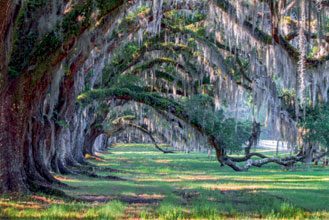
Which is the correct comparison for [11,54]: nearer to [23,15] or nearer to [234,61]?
[23,15]

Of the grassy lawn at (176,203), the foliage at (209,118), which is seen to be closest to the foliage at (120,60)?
the foliage at (209,118)

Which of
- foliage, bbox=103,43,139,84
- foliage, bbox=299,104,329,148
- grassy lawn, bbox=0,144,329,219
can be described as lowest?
grassy lawn, bbox=0,144,329,219

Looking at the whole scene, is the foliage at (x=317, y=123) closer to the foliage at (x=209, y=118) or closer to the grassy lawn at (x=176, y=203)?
the foliage at (x=209, y=118)

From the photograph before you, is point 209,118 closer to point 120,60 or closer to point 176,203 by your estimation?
point 120,60

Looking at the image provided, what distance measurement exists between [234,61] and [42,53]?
9.47m

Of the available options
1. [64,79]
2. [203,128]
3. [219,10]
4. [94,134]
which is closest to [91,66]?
[64,79]

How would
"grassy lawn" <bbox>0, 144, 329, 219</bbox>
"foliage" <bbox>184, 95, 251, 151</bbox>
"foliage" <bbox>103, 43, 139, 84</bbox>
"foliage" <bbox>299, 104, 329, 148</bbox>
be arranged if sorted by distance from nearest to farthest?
"grassy lawn" <bbox>0, 144, 329, 219</bbox> → "foliage" <bbox>184, 95, 251, 151</bbox> → "foliage" <bbox>103, 43, 139, 84</bbox> → "foliage" <bbox>299, 104, 329, 148</bbox>

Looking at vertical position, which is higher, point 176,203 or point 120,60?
point 120,60

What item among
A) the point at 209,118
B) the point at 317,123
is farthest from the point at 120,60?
the point at 317,123

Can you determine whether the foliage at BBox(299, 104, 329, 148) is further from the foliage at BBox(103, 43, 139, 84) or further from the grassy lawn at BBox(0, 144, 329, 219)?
the grassy lawn at BBox(0, 144, 329, 219)

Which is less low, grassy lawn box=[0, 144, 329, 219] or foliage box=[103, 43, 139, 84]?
foliage box=[103, 43, 139, 84]

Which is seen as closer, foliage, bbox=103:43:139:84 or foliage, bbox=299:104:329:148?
foliage, bbox=103:43:139:84

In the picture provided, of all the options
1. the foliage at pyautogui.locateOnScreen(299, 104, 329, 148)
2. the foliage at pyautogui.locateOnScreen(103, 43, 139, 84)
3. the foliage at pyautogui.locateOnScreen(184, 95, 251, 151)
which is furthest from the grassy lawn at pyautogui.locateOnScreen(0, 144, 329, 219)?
the foliage at pyautogui.locateOnScreen(299, 104, 329, 148)

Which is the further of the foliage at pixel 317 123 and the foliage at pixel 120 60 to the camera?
the foliage at pixel 317 123
